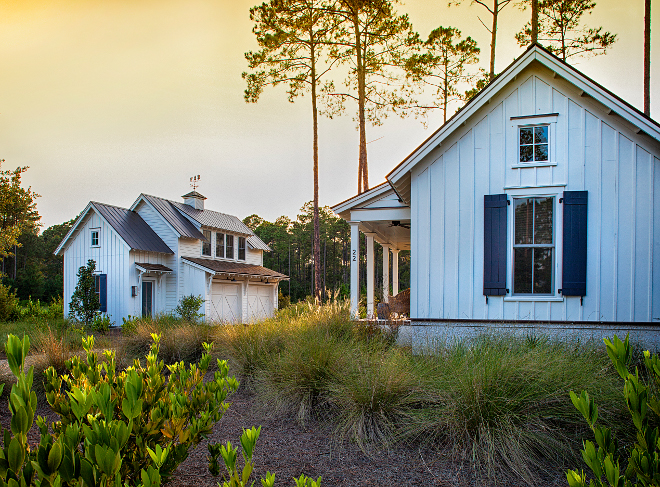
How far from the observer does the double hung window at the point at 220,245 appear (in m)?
22.8

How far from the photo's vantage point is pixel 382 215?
10406mm

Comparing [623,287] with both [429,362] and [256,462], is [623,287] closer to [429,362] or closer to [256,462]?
[429,362]

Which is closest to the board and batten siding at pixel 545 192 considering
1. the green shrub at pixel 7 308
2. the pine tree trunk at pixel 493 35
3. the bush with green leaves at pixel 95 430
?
the bush with green leaves at pixel 95 430

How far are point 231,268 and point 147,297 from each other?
4165mm

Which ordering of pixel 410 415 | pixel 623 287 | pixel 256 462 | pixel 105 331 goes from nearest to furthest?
pixel 256 462 → pixel 410 415 → pixel 623 287 → pixel 105 331

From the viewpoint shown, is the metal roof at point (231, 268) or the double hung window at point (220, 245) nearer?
the metal roof at point (231, 268)

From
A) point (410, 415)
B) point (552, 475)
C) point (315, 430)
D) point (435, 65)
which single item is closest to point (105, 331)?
point (315, 430)

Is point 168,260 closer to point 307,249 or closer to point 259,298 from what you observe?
point 259,298

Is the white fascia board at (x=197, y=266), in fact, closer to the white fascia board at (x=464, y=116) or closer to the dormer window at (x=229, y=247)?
the dormer window at (x=229, y=247)

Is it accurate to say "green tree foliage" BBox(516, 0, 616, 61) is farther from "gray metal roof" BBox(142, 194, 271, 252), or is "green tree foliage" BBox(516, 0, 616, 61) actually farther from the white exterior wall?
the white exterior wall

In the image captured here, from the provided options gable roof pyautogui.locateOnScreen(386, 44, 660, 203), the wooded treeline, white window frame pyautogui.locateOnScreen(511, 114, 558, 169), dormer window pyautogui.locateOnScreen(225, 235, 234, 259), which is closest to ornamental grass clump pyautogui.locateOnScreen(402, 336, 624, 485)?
white window frame pyautogui.locateOnScreen(511, 114, 558, 169)

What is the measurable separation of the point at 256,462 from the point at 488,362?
2.40 meters

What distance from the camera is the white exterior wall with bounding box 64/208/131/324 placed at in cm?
1786

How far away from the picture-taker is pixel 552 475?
3.63m
